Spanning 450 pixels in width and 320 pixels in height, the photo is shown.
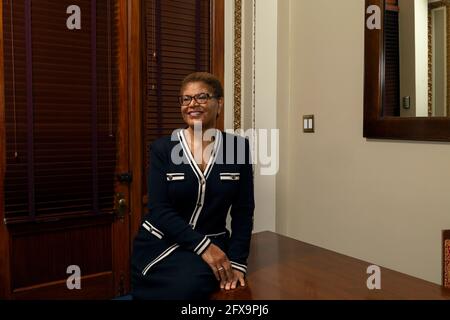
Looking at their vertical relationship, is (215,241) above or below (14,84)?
below

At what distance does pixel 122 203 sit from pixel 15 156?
57 cm

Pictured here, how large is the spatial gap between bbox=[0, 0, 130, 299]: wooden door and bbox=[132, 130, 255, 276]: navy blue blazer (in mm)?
755

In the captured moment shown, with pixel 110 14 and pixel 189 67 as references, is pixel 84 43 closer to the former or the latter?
pixel 110 14

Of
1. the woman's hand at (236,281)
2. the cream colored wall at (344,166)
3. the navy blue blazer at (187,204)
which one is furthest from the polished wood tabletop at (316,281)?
the cream colored wall at (344,166)

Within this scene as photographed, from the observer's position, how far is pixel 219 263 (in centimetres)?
147

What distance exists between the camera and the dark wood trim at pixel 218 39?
257 cm

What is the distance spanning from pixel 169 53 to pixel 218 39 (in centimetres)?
32

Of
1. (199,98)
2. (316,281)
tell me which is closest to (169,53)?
(199,98)

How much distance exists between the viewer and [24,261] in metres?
2.13

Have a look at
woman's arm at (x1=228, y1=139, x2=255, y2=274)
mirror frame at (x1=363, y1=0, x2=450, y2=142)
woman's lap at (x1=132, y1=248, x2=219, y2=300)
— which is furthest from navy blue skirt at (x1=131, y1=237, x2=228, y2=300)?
mirror frame at (x1=363, y1=0, x2=450, y2=142)

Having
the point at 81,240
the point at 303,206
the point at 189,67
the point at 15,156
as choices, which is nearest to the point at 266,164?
the point at 303,206

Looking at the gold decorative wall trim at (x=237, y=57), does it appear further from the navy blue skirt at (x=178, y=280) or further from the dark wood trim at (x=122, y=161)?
the navy blue skirt at (x=178, y=280)

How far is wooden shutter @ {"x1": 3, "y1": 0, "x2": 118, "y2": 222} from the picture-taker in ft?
6.69

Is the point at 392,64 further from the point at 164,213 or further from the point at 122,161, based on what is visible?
the point at 122,161
